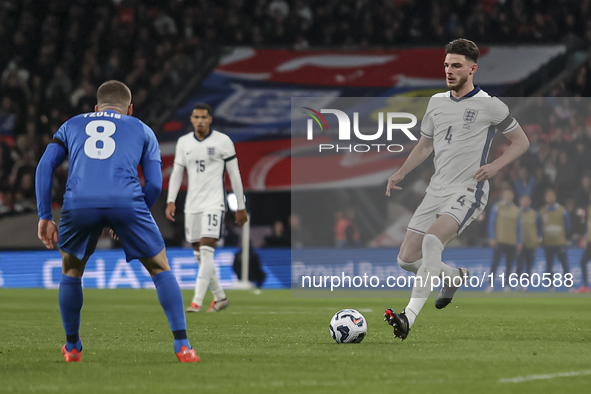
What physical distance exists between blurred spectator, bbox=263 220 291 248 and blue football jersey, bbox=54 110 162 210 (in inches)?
470

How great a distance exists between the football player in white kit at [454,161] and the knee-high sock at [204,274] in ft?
12.1

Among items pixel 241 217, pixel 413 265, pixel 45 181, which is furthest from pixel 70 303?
pixel 241 217

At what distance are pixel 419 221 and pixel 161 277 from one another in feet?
9.48

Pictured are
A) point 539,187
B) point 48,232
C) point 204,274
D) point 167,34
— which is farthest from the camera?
point 167,34

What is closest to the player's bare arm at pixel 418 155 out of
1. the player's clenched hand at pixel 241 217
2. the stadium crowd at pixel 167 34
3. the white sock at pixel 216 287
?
the player's clenched hand at pixel 241 217

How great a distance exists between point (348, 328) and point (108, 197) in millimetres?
2335

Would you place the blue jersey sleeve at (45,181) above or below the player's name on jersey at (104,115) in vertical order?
below

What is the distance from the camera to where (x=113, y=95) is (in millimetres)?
6031

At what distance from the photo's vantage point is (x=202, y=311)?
11531 mm

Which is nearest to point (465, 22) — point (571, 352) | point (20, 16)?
point (20, 16)

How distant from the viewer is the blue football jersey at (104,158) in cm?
575

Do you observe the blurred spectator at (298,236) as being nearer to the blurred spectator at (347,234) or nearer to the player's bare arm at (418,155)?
the blurred spectator at (347,234)

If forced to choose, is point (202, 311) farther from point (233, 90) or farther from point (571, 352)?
point (233, 90)

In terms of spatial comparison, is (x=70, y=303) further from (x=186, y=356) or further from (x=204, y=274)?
(x=204, y=274)
